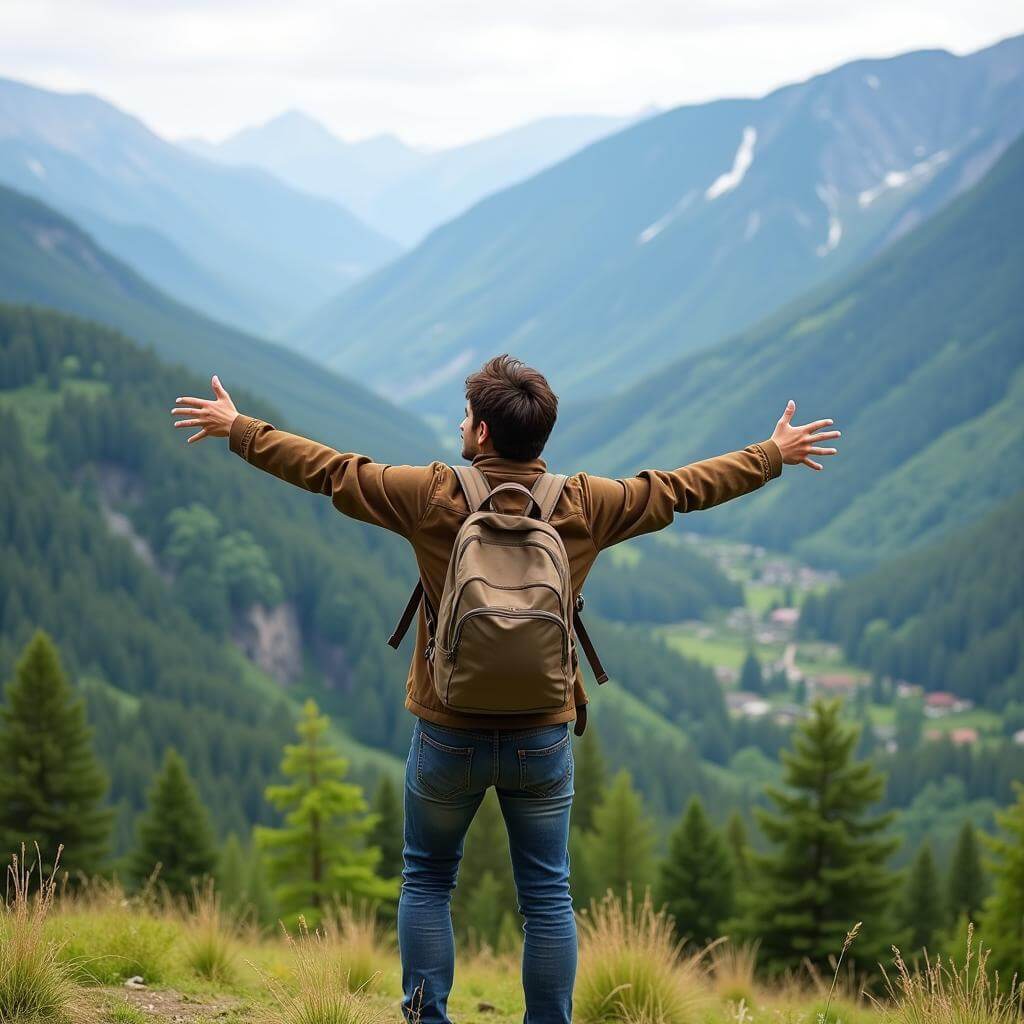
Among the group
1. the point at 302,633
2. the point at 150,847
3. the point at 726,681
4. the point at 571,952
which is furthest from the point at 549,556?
the point at 726,681

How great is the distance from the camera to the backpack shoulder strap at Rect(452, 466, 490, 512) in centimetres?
586

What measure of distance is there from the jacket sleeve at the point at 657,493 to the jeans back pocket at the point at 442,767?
1.22 meters

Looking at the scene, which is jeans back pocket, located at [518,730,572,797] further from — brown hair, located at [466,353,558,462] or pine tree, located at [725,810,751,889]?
pine tree, located at [725,810,751,889]

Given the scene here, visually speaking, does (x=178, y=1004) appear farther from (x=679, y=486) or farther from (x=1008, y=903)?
(x=1008, y=903)

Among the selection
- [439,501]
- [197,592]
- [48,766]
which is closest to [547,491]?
[439,501]

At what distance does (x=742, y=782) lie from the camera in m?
133

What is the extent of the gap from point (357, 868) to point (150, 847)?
10.4m

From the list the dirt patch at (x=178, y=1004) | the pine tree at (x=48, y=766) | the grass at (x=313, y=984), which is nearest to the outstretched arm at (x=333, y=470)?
the grass at (x=313, y=984)

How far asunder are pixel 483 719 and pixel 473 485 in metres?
1.09

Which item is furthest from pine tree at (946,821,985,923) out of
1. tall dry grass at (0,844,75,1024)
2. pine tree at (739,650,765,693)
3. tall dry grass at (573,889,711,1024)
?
pine tree at (739,650,765,693)

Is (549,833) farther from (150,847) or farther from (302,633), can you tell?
(302,633)

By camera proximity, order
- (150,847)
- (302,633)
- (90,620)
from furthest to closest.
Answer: (302,633), (90,620), (150,847)

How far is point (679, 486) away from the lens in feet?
21.0

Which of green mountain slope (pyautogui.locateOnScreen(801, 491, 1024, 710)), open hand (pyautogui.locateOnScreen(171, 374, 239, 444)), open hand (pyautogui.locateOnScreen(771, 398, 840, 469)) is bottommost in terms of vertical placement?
green mountain slope (pyautogui.locateOnScreen(801, 491, 1024, 710))
